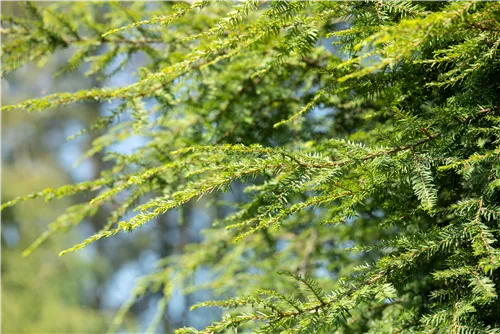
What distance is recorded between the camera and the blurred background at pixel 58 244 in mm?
5867

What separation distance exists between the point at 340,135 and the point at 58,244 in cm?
555

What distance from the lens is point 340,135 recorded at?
75.1 inches

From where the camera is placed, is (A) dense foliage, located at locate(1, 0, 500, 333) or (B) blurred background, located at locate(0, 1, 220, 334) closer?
(A) dense foliage, located at locate(1, 0, 500, 333)

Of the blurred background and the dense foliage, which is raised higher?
the dense foliage

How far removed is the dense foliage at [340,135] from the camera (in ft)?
3.31

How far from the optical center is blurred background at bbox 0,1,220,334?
19.2ft

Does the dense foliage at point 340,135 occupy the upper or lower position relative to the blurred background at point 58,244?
upper

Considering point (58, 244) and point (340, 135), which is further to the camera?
point (58, 244)

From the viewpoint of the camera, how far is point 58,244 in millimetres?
6344

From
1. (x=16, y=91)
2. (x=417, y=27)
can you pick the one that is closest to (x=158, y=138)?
(x=417, y=27)

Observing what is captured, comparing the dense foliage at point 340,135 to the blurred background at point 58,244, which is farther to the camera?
the blurred background at point 58,244

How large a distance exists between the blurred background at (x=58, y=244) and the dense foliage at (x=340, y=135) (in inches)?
101

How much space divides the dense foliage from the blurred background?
8.38 feet

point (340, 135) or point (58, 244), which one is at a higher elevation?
point (340, 135)
